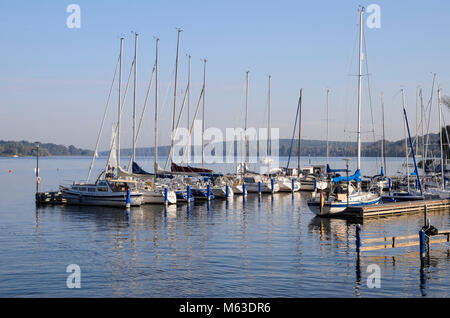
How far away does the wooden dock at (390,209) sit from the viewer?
4141 centimetres

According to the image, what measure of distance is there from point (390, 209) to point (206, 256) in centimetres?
2262

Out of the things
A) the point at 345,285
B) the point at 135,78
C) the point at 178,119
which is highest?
the point at 135,78

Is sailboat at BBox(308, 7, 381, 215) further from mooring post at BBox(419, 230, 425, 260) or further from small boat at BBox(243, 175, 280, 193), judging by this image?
small boat at BBox(243, 175, 280, 193)

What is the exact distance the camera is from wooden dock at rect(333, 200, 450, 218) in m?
41.4

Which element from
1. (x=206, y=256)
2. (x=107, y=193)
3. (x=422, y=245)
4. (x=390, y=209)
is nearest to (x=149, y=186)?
(x=107, y=193)

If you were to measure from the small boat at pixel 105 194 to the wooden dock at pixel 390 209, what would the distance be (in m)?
19.5

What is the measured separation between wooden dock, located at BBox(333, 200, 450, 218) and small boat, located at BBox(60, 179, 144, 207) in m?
19.5

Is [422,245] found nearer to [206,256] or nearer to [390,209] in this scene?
[206,256]

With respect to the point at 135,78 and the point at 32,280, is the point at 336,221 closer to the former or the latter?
the point at 32,280

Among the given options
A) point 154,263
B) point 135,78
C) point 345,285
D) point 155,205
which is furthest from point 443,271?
point 135,78

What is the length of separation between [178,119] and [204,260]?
3831 centimetres

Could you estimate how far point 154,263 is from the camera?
2578 centimetres
